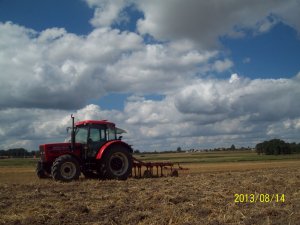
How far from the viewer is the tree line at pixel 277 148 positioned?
90.2m

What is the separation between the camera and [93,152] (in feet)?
56.3

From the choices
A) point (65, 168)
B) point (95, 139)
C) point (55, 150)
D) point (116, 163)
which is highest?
point (95, 139)

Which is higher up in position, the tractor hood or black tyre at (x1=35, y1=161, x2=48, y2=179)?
the tractor hood

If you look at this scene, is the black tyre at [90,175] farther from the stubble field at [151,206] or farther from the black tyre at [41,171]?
the stubble field at [151,206]

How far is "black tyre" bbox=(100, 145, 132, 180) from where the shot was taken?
16.9m

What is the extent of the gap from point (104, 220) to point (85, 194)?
3.88m

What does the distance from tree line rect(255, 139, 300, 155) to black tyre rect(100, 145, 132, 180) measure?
3068 inches

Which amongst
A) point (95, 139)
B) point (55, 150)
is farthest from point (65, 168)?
point (95, 139)

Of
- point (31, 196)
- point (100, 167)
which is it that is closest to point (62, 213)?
point (31, 196)

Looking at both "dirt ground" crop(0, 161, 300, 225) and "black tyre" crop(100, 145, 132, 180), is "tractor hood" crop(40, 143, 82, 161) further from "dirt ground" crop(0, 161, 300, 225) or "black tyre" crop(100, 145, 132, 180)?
"dirt ground" crop(0, 161, 300, 225)

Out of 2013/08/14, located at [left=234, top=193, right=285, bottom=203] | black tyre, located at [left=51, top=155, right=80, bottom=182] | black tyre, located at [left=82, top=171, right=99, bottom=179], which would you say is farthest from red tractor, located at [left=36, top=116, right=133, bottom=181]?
2013/08/14, located at [left=234, top=193, right=285, bottom=203]

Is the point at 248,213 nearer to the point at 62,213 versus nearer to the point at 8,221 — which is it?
the point at 62,213

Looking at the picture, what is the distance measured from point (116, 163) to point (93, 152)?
1.10 metres

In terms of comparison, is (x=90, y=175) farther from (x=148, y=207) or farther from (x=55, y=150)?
(x=148, y=207)
